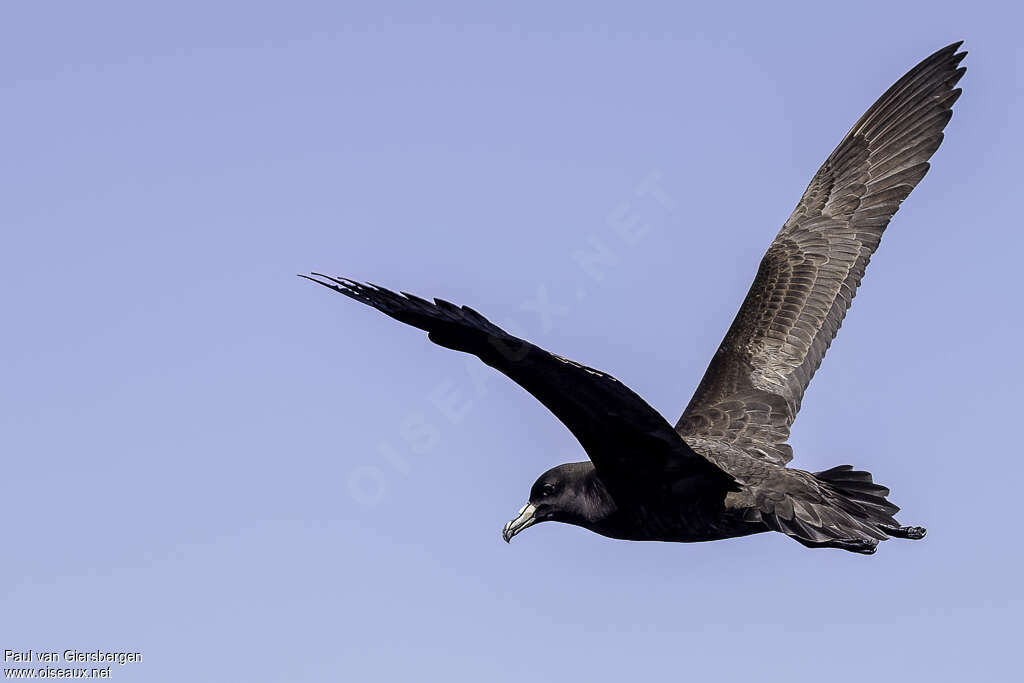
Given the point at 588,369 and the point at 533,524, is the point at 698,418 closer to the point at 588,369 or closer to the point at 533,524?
the point at 533,524

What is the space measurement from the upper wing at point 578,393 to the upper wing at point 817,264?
7.48 ft

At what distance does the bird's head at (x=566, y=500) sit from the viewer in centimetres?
1153

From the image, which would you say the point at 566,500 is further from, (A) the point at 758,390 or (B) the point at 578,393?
Answer: (A) the point at 758,390

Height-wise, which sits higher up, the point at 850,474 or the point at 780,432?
the point at 780,432

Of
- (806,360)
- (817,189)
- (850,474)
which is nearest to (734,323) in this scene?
(806,360)

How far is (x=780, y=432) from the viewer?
522 inches

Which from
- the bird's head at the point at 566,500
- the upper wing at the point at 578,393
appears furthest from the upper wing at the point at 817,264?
the upper wing at the point at 578,393

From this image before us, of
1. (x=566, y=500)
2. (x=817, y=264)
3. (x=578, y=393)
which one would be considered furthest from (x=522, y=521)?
(x=817, y=264)

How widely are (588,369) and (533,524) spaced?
10.4 feet

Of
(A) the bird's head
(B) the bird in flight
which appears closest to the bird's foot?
(B) the bird in flight

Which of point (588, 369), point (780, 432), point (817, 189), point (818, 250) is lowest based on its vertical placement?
point (588, 369)

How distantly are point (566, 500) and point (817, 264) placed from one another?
431 cm

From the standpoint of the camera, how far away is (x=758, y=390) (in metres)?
13.7

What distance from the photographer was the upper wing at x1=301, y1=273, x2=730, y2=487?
8.66 m
